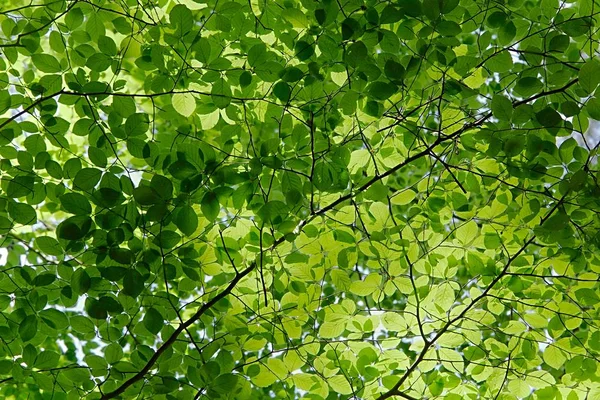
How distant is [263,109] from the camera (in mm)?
1917

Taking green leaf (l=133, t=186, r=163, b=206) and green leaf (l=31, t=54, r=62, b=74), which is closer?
green leaf (l=133, t=186, r=163, b=206)

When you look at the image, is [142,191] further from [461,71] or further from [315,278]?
[461,71]

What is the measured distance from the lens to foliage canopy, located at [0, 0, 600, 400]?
5.39 ft

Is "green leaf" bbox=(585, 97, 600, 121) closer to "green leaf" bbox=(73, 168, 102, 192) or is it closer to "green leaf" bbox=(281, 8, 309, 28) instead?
"green leaf" bbox=(281, 8, 309, 28)

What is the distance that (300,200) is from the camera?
5.37 feet

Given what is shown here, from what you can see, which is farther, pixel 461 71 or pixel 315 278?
pixel 315 278

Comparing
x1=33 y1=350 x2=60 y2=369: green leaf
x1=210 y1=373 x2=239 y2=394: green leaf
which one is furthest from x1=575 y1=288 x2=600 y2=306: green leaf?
x1=33 y1=350 x2=60 y2=369: green leaf

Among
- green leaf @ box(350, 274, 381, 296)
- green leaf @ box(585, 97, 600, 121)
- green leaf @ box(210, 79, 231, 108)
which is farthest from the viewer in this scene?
green leaf @ box(350, 274, 381, 296)

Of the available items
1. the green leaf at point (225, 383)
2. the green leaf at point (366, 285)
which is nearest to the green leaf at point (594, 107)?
the green leaf at point (366, 285)

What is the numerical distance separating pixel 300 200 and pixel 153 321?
53 cm

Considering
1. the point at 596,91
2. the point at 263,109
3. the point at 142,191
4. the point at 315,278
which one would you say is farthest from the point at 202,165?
the point at 596,91

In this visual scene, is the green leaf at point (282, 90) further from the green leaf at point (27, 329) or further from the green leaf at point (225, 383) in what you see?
the green leaf at point (27, 329)

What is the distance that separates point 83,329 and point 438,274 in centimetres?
112

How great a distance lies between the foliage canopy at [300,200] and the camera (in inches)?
64.6
